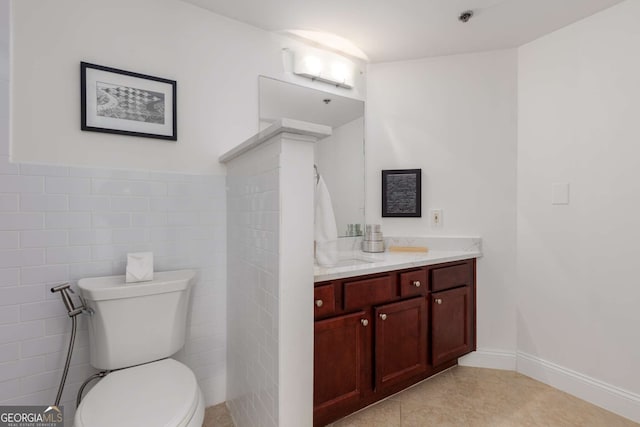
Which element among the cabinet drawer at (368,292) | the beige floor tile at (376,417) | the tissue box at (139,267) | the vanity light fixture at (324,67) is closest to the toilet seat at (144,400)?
the tissue box at (139,267)

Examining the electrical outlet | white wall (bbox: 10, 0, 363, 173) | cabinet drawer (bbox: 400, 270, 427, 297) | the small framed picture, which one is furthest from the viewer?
the electrical outlet

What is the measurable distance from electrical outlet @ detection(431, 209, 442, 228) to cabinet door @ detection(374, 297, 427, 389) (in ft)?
2.35

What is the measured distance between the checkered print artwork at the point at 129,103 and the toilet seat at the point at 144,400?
1.23m

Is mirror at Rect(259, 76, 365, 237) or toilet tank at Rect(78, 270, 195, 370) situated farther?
mirror at Rect(259, 76, 365, 237)

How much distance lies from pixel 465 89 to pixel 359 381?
2215 mm

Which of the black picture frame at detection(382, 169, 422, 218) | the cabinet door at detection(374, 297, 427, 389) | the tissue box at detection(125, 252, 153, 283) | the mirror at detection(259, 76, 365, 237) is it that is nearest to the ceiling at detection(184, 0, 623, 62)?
the mirror at detection(259, 76, 365, 237)

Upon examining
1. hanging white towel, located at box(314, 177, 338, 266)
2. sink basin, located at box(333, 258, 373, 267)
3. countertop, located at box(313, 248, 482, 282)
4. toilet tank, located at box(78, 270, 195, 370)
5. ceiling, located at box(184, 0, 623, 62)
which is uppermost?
ceiling, located at box(184, 0, 623, 62)

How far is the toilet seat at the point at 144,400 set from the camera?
98 centimetres

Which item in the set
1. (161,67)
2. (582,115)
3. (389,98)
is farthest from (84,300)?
(582,115)

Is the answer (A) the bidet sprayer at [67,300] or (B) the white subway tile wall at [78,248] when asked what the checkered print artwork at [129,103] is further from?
(A) the bidet sprayer at [67,300]

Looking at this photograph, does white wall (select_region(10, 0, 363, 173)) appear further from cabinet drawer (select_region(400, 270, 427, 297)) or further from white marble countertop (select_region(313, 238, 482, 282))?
cabinet drawer (select_region(400, 270, 427, 297))

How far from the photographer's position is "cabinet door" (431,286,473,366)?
199cm

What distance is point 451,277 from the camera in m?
2.11

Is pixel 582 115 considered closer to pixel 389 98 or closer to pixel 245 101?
pixel 389 98
